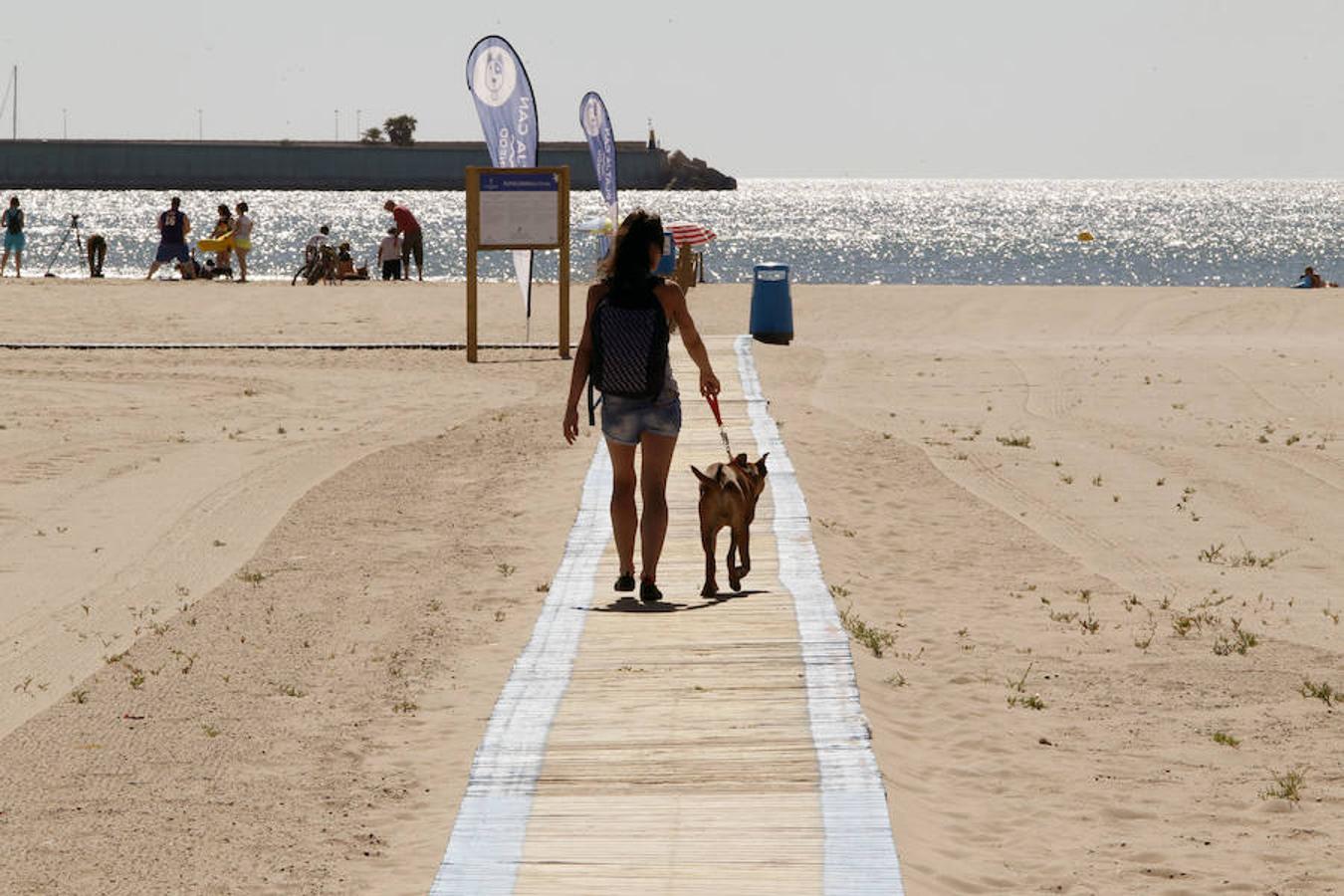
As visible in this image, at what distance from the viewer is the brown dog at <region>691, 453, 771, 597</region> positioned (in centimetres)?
911

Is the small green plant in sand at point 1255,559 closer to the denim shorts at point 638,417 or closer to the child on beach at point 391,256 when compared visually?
the denim shorts at point 638,417

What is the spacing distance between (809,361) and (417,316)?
7.57m

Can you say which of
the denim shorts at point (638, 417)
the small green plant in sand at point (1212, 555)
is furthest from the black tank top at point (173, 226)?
the denim shorts at point (638, 417)

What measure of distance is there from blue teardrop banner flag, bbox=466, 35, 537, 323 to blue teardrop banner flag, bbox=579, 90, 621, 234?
10.6 ft

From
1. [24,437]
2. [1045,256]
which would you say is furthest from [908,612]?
[1045,256]

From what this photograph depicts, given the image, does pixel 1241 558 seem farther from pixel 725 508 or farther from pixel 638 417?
pixel 638 417

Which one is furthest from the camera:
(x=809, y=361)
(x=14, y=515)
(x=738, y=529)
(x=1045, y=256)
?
(x=1045, y=256)

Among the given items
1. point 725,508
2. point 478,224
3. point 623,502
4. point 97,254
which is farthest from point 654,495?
point 97,254

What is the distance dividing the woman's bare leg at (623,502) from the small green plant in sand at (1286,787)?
10.1 feet

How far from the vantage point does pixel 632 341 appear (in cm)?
862

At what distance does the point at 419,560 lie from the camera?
1133 centimetres

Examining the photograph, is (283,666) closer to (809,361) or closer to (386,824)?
(386,824)

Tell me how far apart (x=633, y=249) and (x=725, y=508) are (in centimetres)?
133

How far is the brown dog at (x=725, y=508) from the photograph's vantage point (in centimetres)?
911
